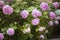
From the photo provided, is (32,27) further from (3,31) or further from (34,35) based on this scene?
(3,31)

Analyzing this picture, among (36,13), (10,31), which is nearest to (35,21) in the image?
(36,13)

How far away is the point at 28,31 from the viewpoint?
189 centimetres

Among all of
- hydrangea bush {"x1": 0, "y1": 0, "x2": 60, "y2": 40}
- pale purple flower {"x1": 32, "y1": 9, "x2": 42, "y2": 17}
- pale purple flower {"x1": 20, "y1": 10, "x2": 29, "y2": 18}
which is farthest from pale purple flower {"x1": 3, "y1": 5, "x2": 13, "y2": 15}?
pale purple flower {"x1": 32, "y1": 9, "x2": 42, "y2": 17}

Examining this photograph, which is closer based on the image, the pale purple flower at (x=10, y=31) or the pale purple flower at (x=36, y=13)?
the pale purple flower at (x=10, y=31)

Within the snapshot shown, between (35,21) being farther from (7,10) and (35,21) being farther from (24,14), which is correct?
(7,10)

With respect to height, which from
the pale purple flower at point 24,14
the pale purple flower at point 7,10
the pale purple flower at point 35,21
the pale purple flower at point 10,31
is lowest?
the pale purple flower at point 10,31

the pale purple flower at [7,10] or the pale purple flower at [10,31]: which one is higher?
the pale purple flower at [7,10]

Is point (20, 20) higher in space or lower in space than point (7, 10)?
lower

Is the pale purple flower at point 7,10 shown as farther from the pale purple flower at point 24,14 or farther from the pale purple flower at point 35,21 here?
the pale purple flower at point 35,21

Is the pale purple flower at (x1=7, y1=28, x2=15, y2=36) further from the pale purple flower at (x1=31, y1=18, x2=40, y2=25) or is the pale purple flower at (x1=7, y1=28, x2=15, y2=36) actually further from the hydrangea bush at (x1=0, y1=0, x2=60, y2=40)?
the pale purple flower at (x1=31, y1=18, x2=40, y2=25)

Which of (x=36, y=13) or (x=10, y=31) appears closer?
(x=10, y=31)

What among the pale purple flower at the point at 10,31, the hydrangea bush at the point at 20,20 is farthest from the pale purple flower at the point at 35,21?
the pale purple flower at the point at 10,31

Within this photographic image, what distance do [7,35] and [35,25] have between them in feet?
1.02

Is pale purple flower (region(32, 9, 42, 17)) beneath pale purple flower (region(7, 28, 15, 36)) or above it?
above
